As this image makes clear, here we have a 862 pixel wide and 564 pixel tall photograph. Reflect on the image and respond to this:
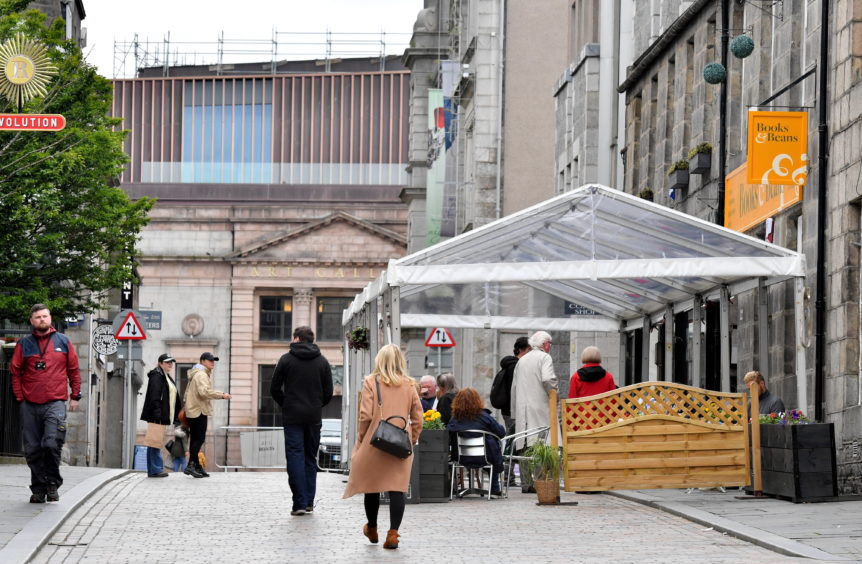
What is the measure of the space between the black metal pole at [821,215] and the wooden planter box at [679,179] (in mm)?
6730

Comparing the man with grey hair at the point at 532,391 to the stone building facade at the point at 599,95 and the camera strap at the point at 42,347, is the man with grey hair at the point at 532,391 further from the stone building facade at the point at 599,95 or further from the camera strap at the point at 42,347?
the stone building facade at the point at 599,95

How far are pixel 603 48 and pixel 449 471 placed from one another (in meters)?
17.8

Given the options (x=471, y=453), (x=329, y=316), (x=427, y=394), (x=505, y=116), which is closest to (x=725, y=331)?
(x=471, y=453)

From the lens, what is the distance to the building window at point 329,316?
278 feet

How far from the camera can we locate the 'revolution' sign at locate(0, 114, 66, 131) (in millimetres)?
15500

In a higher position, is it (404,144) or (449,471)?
(404,144)

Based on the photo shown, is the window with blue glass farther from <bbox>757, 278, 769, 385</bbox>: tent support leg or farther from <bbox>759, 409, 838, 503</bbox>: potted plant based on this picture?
<bbox>759, 409, 838, 503</bbox>: potted plant

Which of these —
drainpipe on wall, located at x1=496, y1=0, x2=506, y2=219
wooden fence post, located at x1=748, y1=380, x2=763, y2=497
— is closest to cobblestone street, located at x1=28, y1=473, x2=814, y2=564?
wooden fence post, located at x1=748, y1=380, x2=763, y2=497

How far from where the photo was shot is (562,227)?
18.8 meters

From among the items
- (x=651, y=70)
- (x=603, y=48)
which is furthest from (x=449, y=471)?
(x=603, y=48)

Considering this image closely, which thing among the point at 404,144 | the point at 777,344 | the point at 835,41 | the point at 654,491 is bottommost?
the point at 654,491

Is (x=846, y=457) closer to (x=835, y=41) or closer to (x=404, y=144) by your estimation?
(x=835, y=41)

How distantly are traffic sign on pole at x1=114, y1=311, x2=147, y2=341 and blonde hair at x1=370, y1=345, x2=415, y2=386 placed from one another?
1650cm

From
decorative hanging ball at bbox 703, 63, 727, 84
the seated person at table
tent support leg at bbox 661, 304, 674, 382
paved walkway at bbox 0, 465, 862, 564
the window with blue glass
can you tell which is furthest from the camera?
the window with blue glass
